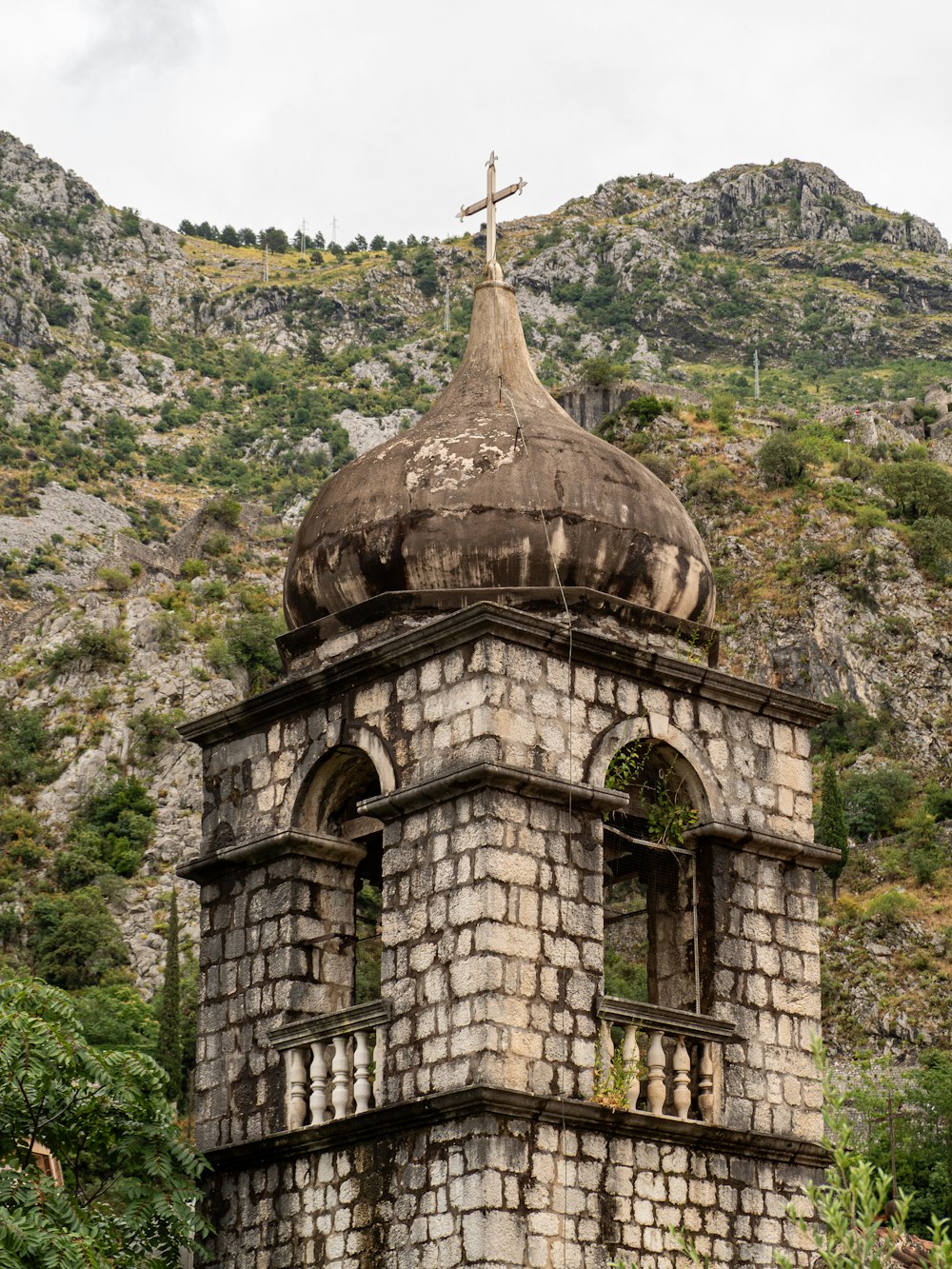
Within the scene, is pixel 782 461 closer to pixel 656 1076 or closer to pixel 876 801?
pixel 876 801

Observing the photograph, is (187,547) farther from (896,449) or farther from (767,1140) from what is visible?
(767,1140)

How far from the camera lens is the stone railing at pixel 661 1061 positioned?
35.3ft

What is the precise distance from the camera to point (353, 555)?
40.3 ft

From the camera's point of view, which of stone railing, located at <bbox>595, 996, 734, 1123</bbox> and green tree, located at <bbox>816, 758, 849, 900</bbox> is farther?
green tree, located at <bbox>816, 758, 849, 900</bbox>

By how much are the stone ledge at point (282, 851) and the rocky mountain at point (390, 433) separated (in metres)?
27.4

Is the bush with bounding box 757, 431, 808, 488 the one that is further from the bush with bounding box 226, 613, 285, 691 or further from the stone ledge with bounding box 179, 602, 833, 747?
the stone ledge with bounding box 179, 602, 833, 747

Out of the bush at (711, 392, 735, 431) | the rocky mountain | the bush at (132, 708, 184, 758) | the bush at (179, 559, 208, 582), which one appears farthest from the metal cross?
the bush at (711, 392, 735, 431)

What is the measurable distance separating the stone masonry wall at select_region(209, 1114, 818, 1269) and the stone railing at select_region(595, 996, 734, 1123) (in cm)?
24

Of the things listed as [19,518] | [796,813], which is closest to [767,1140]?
[796,813]

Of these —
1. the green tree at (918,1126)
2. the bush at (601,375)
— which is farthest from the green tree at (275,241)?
the green tree at (918,1126)

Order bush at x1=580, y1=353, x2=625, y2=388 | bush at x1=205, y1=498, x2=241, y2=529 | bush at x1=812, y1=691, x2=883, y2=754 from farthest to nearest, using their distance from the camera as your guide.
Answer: bush at x1=580, y1=353, x2=625, y2=388 → bush at x1=205, y1=498, x2=241, y2=529 → bush at x1=812, y1=691, x2=883, y2=754

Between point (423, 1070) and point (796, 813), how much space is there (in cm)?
297

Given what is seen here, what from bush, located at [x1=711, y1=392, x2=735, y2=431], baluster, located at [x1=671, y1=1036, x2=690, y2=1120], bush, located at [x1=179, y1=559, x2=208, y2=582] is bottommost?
baluster, located at [x1=671, y1=1036, x2=690, y2=1120]

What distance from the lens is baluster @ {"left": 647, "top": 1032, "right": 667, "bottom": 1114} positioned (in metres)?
10.9
